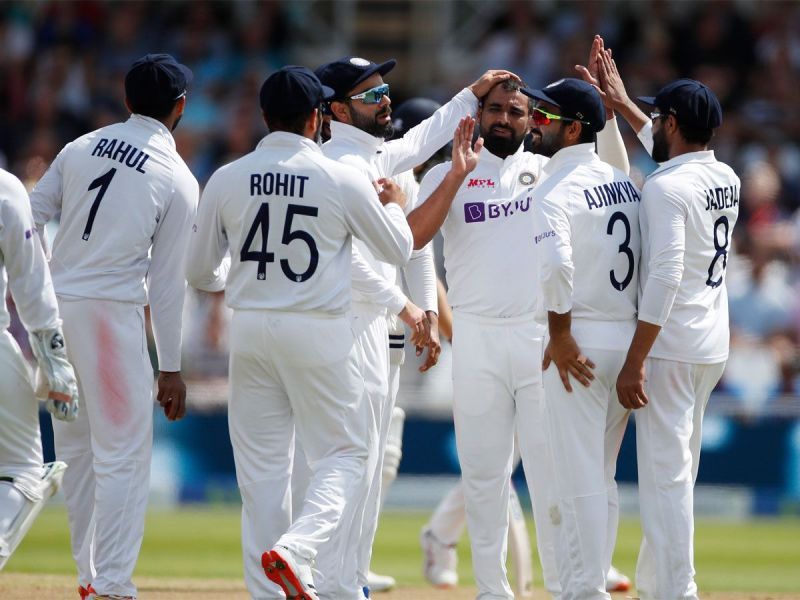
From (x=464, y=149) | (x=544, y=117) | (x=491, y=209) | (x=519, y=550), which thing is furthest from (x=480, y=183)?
(x=519, y=550)

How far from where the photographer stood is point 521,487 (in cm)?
1430

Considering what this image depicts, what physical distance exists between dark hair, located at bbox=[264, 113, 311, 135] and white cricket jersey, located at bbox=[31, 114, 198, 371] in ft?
2.32

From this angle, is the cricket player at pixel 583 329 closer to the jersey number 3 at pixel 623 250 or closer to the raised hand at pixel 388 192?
the jersey number 3 at pixel 623 250

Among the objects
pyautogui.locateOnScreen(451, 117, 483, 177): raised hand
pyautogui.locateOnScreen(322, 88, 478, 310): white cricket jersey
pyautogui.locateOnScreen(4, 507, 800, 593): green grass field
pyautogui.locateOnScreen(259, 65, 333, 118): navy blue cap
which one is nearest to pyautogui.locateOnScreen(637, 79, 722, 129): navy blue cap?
pyautogui.locateOnScreen(451, 117, 483, 177): raised hand

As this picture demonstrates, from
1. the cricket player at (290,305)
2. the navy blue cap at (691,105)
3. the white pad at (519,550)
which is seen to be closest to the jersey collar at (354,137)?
the cricket player at (290,305)

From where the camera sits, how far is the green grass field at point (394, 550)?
10.1 m

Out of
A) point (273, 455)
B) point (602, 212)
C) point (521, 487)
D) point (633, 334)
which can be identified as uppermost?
point (602, 212)

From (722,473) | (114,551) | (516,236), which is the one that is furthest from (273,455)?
(722,473)

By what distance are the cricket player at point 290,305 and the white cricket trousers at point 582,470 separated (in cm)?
89

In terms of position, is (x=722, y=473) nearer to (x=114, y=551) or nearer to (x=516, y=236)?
(x=516, y=236)

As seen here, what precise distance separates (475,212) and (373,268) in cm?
63

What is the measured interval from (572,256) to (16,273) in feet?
8.08

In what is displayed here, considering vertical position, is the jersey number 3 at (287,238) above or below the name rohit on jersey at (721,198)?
below

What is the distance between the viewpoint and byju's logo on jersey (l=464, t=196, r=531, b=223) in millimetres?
7344
